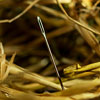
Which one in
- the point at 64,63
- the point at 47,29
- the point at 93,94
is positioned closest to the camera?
the point at 93,94

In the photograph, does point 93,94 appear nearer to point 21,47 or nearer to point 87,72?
point 87,72

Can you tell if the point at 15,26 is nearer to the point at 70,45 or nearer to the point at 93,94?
the point at 70,45

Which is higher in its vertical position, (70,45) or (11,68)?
(11,68)

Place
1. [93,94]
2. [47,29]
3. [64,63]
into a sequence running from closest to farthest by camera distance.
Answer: [93,94]
[64,63]
[47,29]

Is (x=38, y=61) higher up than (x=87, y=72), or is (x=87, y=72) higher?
(x=87, y=72)

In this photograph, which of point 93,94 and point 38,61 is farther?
point 38,61

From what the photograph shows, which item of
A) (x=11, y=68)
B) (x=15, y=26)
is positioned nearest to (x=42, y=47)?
(x=15, y=26)

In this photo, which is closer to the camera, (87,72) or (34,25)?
(87,72)

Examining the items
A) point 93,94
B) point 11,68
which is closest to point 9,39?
point 11,68
